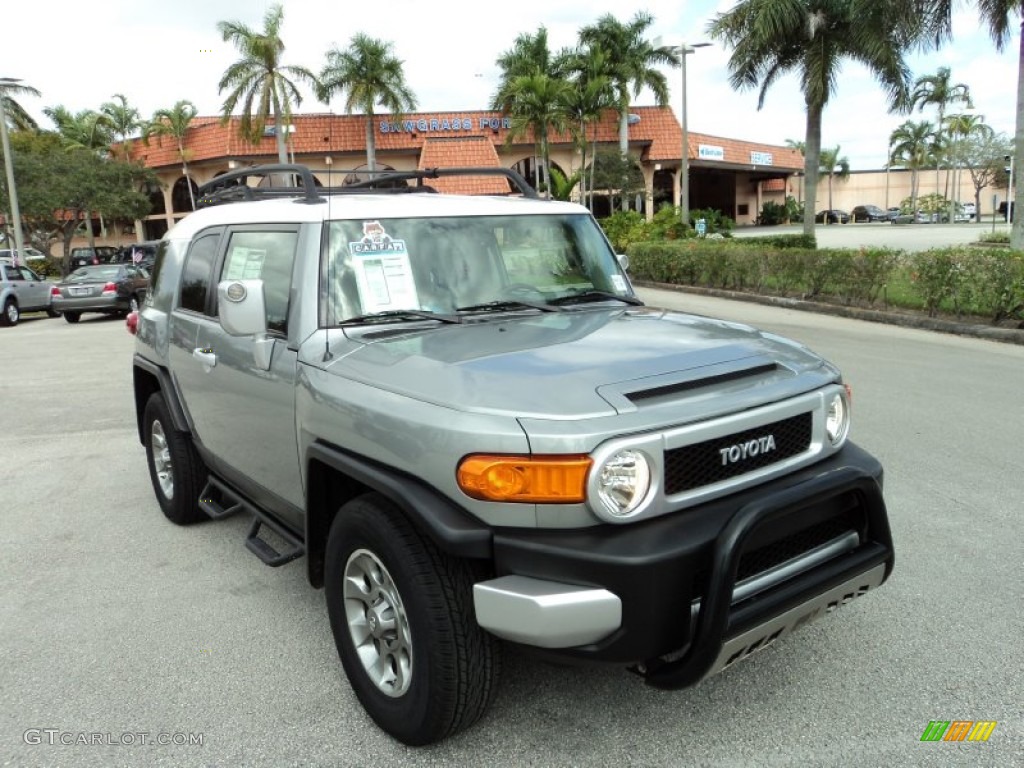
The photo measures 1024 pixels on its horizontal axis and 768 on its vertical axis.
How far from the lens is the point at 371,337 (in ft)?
10.5

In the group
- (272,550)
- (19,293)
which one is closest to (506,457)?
(272,550)

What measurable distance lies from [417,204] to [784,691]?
2.58 meters

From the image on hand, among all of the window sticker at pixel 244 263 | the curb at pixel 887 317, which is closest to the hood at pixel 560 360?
the window sticker at pixel 244 263

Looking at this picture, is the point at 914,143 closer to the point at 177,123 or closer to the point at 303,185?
the point at 177,123

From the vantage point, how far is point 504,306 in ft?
11.8

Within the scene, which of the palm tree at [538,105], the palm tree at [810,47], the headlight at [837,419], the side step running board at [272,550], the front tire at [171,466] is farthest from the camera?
the palm tree at [538,105]

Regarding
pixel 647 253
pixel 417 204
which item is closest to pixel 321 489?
pixel 417 204

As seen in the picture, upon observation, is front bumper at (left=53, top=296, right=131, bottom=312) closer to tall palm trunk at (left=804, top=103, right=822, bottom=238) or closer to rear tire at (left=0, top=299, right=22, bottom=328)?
rear tire at (left=0, top=299, right=22, bottom=328)

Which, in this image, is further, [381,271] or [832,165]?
[832,165]

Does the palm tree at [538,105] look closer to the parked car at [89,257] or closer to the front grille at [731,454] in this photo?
the parked car at [89,257]

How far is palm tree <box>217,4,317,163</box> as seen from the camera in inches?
1437

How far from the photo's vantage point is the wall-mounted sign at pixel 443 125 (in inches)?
1746

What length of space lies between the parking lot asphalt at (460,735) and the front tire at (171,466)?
0.15 metres

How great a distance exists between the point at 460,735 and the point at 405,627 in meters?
0.47
